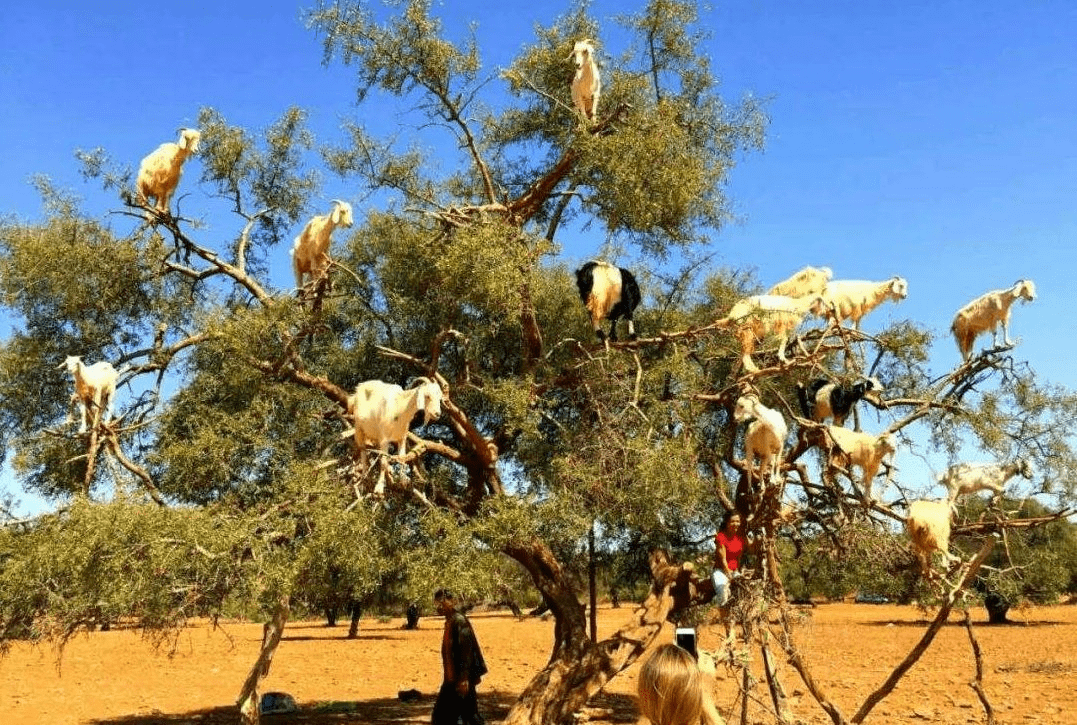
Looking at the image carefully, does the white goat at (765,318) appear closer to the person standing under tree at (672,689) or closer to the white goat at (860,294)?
the white goat at (860,294)

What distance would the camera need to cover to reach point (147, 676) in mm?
19219

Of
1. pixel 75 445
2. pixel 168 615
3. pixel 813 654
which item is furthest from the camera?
pixel 813 654

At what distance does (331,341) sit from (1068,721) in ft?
35.2

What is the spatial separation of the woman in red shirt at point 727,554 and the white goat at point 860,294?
267 centimetres

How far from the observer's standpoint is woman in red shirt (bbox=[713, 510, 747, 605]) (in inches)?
323

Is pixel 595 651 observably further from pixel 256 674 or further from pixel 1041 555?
pixel 1041 555

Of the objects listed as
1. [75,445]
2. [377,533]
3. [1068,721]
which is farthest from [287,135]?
[1068,721]

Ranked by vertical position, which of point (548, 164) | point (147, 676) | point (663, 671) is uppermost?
point (548, 164)

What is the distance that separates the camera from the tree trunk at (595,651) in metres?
9.84

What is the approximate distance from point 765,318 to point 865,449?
1.65 m

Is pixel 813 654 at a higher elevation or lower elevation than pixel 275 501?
lower

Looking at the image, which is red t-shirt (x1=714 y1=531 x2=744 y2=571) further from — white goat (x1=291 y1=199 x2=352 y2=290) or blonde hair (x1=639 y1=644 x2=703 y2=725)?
blonde hair (x1=639 y1=644 x2=703 y2=725)

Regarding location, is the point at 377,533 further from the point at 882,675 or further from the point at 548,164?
the point at 882,675

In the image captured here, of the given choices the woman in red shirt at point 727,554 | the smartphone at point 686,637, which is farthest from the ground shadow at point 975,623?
the smartphone at point 686,637
